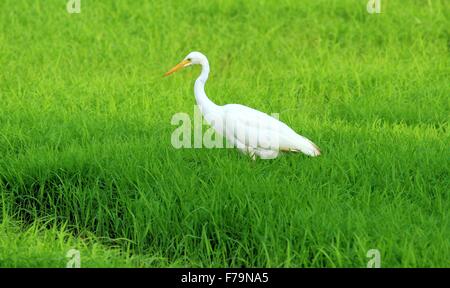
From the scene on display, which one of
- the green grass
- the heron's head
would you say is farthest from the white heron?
the heron's head

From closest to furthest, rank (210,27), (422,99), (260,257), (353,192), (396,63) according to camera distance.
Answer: (260,257) → (353,192) → (422,99) → (396,63) → (210,27)

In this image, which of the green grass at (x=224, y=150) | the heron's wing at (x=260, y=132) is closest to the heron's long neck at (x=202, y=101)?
the heron's wing at (x=260, y=132)

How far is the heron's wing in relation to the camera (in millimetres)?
6930

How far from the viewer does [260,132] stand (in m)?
7.05

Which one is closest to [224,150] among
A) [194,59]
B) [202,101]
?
[202,101]

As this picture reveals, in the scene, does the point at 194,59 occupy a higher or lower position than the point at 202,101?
higher

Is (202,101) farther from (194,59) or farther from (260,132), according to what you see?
(260,132)

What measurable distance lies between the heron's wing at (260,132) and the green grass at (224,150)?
15cm

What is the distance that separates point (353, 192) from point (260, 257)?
3.69 feet

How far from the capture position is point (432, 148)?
715cm

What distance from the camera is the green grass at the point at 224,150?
576cm

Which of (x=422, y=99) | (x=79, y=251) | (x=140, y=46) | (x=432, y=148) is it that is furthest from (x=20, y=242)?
(x=140, y=46)

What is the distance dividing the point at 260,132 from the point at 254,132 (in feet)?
0.16
